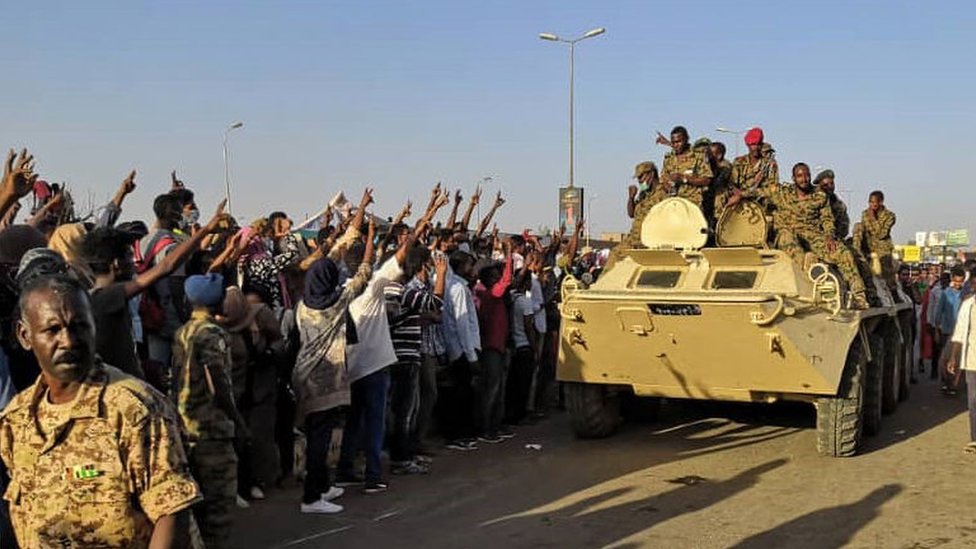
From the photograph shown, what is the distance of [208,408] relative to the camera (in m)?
4.84

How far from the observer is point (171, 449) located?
2.48 m

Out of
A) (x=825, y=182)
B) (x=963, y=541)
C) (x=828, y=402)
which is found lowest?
(x=963, y=541)

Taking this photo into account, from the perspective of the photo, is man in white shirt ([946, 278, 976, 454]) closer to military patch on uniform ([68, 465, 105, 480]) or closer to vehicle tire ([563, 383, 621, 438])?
vehicle tire ([563, 383, 621, 438])

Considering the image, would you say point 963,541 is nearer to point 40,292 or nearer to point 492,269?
point 492,269

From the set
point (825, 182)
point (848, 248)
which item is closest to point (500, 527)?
point (848, 248)

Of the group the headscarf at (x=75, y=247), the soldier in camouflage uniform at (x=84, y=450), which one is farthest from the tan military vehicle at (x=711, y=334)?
the soldier in camouflage uniform at (x=84, y=450)

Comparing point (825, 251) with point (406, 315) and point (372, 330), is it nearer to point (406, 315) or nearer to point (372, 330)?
point (406, 315)

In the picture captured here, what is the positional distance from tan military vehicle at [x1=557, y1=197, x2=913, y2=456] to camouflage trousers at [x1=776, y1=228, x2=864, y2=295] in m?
0.37

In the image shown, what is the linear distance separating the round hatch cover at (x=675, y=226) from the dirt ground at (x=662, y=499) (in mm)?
1864

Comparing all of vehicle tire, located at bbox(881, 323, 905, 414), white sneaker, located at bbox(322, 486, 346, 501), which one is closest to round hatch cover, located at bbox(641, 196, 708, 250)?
vehicle tire, located at bbox(881, 323, 905, 414)

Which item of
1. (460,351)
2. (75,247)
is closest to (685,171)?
(460,351)

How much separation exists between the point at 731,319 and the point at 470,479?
7.90 ft

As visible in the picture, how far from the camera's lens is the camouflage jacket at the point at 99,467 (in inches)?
95.6

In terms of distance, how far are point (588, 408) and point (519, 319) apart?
1267mm
